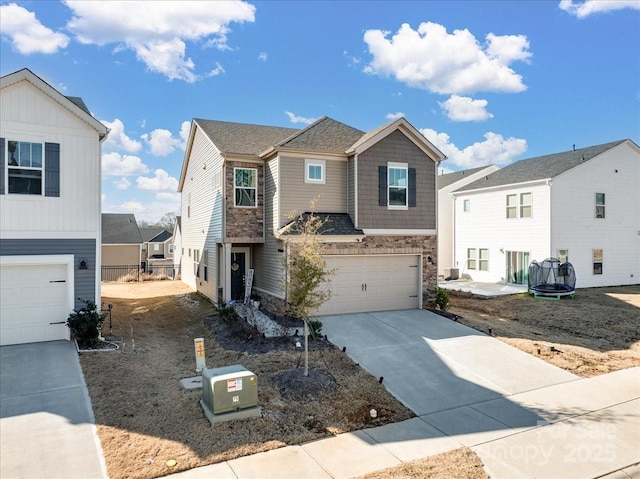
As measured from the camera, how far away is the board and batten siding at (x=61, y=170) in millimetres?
10633

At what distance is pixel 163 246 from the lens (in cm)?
5600

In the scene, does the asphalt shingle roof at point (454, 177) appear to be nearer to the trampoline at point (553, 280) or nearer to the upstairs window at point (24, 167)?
the trampoline at point (553, 280)

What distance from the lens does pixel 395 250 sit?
15203mm

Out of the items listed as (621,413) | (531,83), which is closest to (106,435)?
(621,413)

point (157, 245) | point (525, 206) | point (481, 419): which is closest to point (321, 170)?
point (481, 419)

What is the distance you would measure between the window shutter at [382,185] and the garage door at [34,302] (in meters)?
10.3

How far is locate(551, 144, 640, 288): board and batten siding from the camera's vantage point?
2169cm

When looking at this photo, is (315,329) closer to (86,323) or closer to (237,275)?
(86,323)

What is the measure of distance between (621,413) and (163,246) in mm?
55406

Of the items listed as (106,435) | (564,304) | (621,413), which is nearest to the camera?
(106,435)

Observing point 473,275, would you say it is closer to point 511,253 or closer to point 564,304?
point 511,253

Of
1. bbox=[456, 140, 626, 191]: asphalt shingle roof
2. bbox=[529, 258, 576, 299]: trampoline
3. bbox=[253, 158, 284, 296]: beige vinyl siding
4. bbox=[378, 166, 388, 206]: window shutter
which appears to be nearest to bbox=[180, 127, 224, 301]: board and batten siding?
bbox=[253, 158, 284, 296]: beige vinyl siding

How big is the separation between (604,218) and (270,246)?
19.4 m

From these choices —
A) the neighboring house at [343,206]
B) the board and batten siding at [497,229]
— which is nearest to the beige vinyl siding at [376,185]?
the neighboring house at [343,206]
